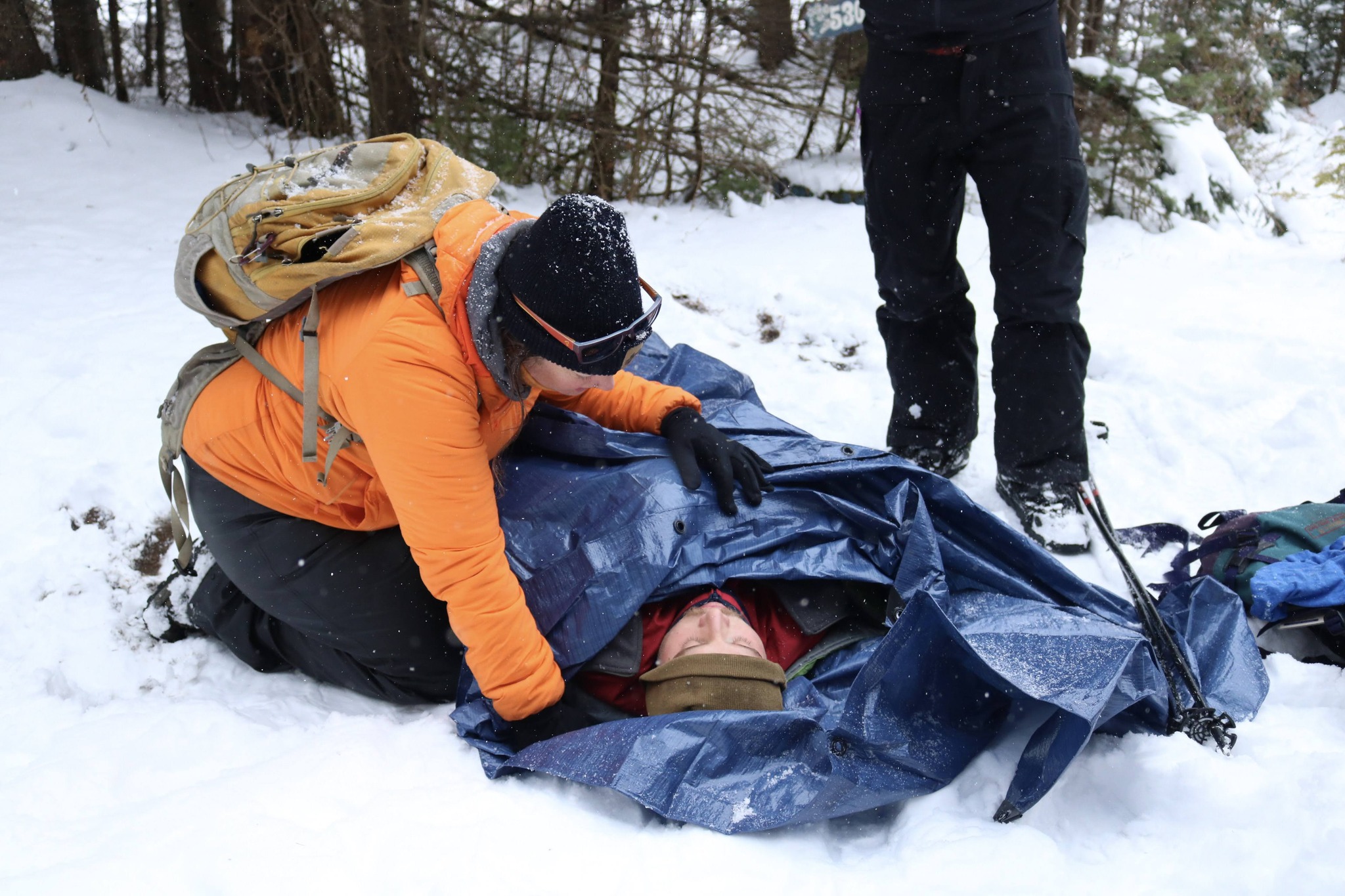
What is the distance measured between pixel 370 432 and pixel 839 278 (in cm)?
316

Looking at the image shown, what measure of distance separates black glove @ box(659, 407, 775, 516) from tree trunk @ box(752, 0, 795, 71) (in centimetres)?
413

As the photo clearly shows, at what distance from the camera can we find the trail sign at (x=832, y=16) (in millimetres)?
3965

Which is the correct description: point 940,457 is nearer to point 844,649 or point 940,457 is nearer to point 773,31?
point 844,649

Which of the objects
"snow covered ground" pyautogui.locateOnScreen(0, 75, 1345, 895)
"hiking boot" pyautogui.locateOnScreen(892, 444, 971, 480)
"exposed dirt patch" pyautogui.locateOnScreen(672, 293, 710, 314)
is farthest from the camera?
"exposed dirt patch" pyautogui.locateOnScreen(672, 293, 710, 314)

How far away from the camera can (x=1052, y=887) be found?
4.47 feet

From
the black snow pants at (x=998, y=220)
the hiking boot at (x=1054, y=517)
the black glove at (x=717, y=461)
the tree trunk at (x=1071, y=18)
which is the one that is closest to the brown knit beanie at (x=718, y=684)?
the black glove at (x=717, y=461)

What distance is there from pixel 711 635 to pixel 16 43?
6.16 m

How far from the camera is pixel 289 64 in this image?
5.50 m

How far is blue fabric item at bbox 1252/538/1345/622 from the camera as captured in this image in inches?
78.4

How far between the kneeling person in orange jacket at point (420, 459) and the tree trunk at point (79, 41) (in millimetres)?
5277

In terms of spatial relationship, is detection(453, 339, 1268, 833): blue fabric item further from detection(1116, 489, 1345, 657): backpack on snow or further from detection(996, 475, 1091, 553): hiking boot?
detection(996, 475, 1091, 553): hiking boot

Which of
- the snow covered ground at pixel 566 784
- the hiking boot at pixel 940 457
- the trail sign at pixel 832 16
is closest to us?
the snow covered ground at pixel 566 784

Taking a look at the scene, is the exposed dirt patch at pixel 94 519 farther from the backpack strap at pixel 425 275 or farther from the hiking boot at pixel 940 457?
the hiking boot at pixel 940 457

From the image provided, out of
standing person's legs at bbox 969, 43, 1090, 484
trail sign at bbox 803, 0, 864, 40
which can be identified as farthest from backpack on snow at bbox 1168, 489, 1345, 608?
trail sign at bbox 803, 0, 864, 40
